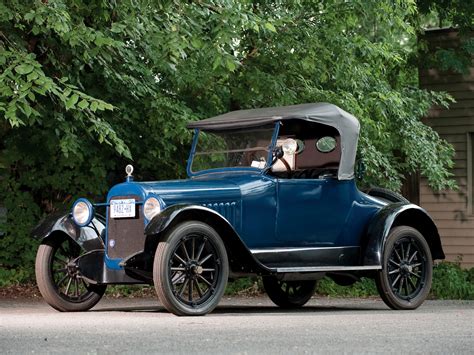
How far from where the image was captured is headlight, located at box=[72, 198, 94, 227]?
11875 millimetres

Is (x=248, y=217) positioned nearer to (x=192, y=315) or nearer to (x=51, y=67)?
(x=192, y=315)

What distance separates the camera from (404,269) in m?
12.7

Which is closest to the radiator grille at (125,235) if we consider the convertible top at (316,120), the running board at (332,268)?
the running board at (332,268)

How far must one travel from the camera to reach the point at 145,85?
15797mm

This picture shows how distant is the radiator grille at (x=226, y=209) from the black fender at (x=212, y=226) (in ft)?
0.89

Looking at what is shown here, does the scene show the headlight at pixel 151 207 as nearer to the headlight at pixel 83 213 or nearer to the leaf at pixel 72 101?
the headlight at pixel 83 213

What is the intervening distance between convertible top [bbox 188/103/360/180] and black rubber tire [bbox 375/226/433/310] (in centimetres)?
89

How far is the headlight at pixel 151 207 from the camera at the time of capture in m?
11.2

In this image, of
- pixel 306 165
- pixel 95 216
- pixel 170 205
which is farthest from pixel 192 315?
pixel 306 165

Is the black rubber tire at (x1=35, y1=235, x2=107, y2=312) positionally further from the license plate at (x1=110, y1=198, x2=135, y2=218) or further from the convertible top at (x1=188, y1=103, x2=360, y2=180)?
the convertible top at (x1=188, y1=103, x2=360, y2=180)

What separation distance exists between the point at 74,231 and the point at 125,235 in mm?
708

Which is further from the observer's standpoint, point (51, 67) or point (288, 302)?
point (51, 67)

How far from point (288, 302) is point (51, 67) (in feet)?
15.2

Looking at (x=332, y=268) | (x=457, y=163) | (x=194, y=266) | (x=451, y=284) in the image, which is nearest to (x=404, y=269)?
(x=332, y=268)
